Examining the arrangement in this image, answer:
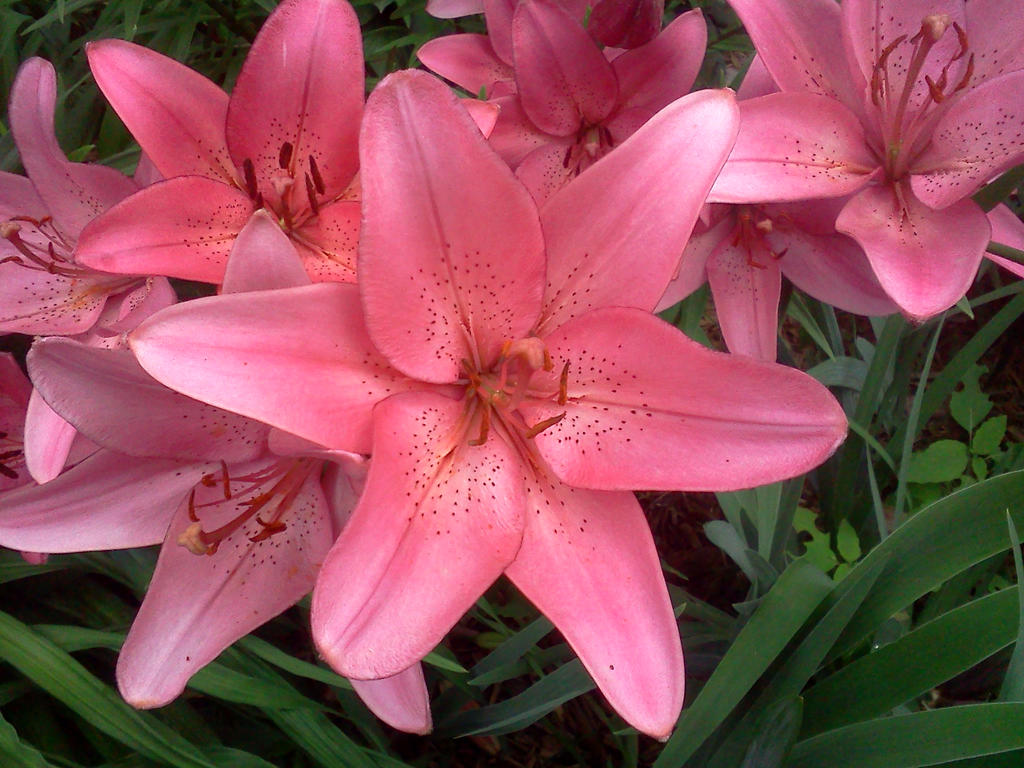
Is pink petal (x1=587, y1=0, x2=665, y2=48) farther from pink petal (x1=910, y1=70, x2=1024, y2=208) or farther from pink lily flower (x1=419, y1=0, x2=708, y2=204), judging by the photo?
pink petal (x1=910, y1=70, x2=1024, y2=208)

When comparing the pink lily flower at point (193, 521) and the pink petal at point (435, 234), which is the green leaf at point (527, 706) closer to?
the pink lily flower at point (193, 521)

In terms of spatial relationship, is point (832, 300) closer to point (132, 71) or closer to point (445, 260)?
point (445, 260)

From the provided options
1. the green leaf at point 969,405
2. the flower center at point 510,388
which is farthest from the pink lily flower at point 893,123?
the green leaf at point 969,405

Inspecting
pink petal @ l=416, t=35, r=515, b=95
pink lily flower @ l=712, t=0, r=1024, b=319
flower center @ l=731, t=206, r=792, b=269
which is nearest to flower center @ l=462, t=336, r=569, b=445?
pink lily flower @ l=712, t=0, r=1024, b=319

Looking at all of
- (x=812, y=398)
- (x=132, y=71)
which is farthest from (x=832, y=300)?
(x=132, y=71)

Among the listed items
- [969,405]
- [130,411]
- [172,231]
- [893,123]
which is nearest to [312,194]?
[172,231]

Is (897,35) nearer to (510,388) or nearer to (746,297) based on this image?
(746,297)
